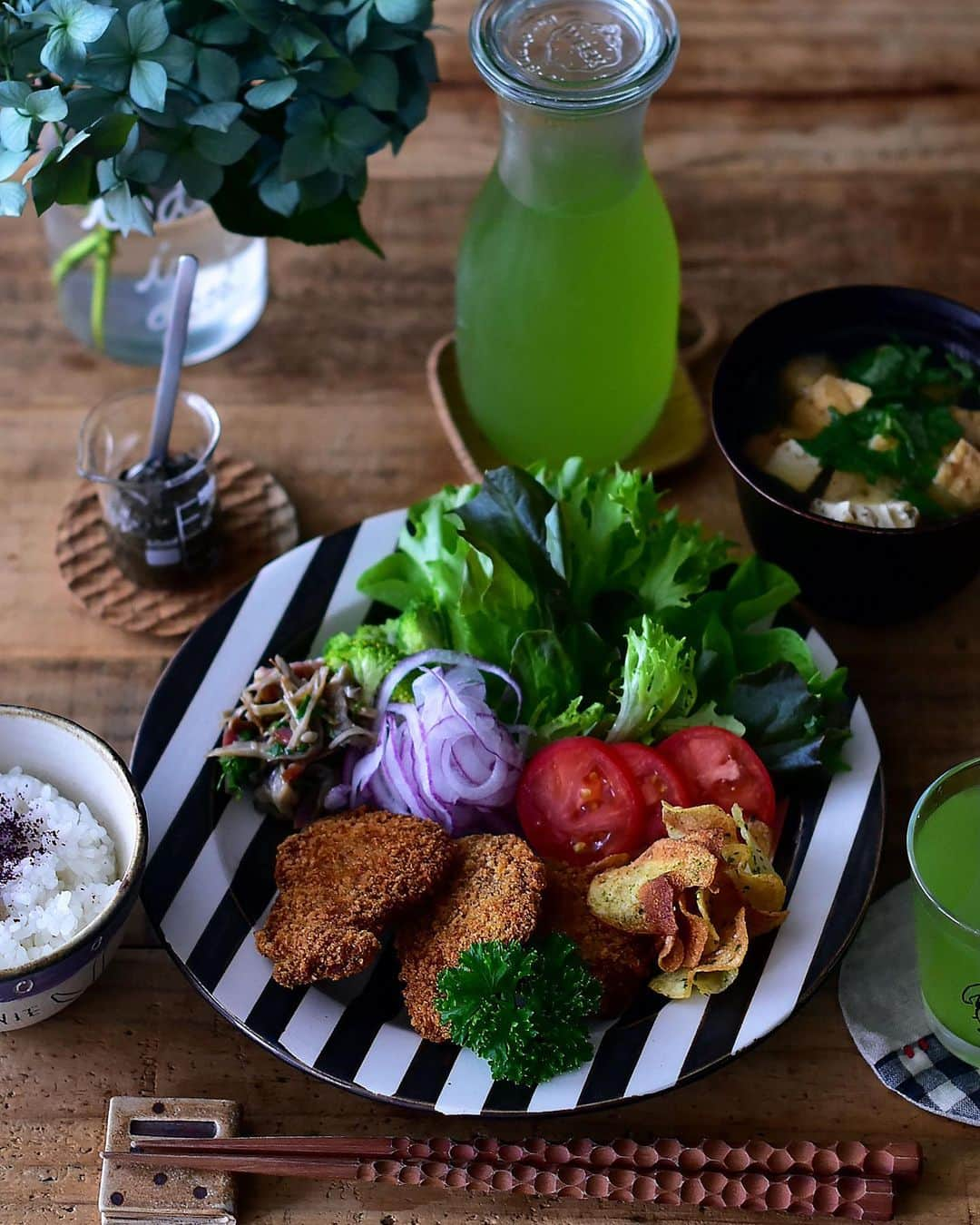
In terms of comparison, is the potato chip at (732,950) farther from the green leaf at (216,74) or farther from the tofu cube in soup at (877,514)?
the green leaf at (216,74)

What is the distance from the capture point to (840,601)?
1859mm

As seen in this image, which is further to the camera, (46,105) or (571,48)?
(571,48)

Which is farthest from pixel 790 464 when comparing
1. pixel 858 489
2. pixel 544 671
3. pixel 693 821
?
pixel 693 821

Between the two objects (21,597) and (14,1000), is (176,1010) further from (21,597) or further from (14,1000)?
(21,597)

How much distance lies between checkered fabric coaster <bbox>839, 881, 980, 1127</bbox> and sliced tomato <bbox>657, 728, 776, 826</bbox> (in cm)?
18

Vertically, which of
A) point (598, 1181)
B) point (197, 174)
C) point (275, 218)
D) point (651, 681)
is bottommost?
point (598, 1181)

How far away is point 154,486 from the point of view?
1.85 m

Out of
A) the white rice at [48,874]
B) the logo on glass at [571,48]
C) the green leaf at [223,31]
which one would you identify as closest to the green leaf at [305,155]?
the green leaf at [223,31]

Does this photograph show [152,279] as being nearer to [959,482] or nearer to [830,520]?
[830,520]

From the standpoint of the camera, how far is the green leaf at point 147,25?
1526 millimetres

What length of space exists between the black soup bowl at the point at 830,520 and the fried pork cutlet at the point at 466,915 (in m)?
0.55

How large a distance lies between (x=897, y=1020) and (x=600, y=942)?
0.35m

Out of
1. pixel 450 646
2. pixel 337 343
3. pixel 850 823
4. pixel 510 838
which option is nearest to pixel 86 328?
pixel 337 343

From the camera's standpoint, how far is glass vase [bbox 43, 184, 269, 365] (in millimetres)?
2080
